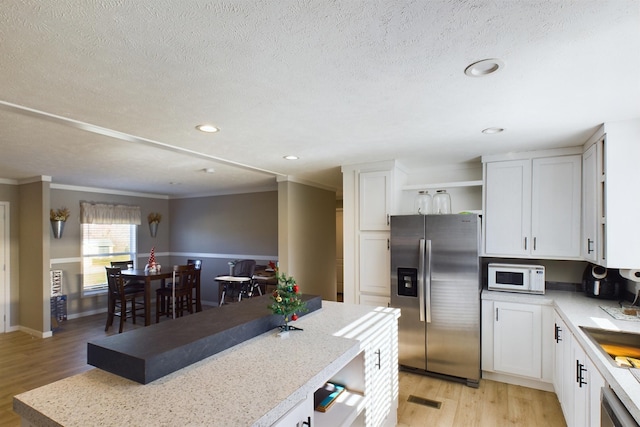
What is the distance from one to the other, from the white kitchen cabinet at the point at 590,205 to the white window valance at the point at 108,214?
7.10m

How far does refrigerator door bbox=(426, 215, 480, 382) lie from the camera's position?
313 centimetres

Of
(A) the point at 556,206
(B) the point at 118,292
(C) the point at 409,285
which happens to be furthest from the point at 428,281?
(B) the point at 118,292

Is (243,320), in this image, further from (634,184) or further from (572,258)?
(572,258)

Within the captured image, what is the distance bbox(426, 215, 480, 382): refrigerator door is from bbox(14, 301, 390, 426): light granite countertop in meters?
1.90

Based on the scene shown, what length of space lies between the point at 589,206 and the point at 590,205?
0.09ft

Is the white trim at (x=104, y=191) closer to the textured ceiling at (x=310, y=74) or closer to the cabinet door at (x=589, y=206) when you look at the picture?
the textured ceiling at (x=310, y=74)

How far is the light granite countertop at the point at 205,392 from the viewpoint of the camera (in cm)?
104

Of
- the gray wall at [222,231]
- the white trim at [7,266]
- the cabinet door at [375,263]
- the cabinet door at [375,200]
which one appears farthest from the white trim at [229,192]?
the white trim at [7,266]

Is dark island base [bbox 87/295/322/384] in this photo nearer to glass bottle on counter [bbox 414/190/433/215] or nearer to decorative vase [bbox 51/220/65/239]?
glass bottle on counter [bbox 414/190/433/215]

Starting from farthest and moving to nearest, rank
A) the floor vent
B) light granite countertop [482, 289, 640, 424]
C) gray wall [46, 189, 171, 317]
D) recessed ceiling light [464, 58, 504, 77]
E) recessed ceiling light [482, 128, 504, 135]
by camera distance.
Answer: gray wall [46, 189, 171, 317]
the floor vent
recessed ceiling light [482, 128, 504, 135]
recessed ceiling light [464, 58, 504, 77]
light granite countertop [482, 289, 640, 424]

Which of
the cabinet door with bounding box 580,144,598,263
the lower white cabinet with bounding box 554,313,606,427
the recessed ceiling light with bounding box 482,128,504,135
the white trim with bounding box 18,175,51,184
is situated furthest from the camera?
the white trim with bounding box 18,175,51,184

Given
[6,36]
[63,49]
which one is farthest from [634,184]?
[6,36]

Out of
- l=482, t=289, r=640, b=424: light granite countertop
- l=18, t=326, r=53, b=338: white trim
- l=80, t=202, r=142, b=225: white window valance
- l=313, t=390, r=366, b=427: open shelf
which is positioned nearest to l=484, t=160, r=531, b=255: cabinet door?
l=482, t=289, r=640, b=424: light granite countertop

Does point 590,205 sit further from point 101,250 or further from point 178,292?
point 101,250
